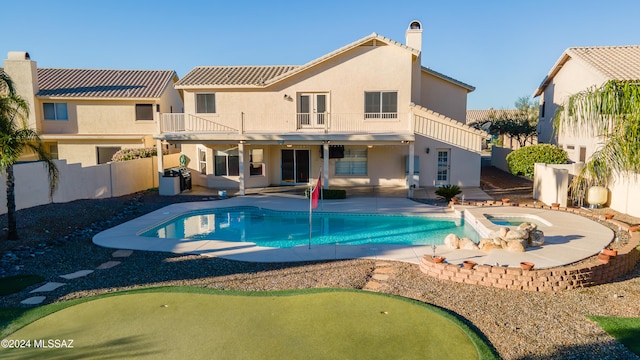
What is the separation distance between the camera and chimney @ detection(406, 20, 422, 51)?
24.6m

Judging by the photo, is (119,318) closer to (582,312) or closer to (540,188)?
(582,312)

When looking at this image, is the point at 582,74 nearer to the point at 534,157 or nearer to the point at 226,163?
the point at 534,157

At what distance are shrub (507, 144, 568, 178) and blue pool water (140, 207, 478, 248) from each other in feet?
32.6

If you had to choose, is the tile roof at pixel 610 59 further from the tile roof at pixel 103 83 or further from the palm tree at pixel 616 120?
the tile roof at pixel 103 83

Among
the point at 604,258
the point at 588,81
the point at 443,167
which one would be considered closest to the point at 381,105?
the point at 443,167

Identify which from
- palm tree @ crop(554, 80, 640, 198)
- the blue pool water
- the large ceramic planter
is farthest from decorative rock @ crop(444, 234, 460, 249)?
the large ceramic planter

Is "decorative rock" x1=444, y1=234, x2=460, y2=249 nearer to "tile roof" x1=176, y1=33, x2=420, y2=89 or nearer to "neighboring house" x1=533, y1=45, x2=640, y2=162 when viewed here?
"neighboring house" x1=533, y1=45, x2=640, y2=162

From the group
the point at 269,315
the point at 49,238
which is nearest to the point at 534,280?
the point at 269,315

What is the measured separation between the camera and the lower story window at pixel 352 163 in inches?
958

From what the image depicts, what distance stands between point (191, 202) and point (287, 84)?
8231 millimetres

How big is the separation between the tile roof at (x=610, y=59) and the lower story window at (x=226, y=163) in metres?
18.8

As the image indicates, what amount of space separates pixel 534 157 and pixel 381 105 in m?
8.76

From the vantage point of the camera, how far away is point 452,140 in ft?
75.2

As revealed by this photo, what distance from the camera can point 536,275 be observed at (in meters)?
8.97
